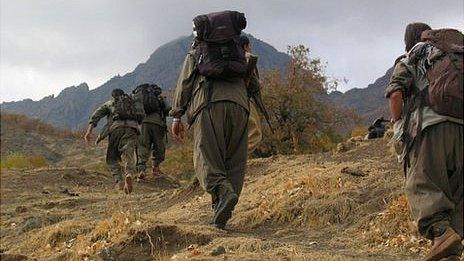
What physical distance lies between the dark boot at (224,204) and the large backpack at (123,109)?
628 cm

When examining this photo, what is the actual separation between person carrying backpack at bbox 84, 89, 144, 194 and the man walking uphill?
18.8 feet

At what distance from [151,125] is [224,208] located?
8399 mm

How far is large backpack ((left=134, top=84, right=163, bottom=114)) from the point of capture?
13695mm

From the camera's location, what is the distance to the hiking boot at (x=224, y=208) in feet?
19.8

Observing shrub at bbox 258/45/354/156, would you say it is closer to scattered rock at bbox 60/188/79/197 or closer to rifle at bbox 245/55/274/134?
scattered rock at bbox 60/188/79/197

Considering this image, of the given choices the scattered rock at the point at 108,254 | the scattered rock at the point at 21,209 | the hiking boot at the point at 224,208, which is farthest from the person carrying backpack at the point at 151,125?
the scattered rock at the point at 108,254

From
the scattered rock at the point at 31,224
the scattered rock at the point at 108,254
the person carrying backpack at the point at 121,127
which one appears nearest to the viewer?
the scattered rock at the point at 108,254

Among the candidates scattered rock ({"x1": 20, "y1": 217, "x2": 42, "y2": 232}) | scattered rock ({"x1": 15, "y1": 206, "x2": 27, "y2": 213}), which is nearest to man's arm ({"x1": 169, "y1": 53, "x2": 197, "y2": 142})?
scattered rock ({"x1": 20, "y1": 217, "x2": 42, "y2": 232})

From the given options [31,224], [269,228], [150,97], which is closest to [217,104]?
[269,228]

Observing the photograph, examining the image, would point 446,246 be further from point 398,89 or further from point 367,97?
point 367,97

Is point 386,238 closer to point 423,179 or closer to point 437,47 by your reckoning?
point 423,179

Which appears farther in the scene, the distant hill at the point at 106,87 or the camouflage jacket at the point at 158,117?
the distant hill at the point at 106,87

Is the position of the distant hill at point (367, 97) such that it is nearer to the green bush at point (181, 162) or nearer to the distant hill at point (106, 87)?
the distant hill at point (106, 87)

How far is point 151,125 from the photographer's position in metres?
14.3
